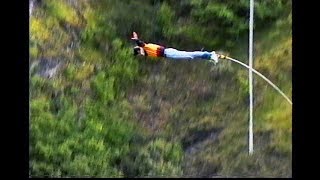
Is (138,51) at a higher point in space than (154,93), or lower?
higher

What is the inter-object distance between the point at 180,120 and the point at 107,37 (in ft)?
0.92

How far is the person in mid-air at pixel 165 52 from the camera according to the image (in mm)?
2330

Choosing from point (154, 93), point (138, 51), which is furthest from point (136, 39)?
point (154, 93)

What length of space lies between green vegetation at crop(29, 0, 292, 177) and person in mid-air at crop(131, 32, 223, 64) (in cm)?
2

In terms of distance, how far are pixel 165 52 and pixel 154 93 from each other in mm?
108

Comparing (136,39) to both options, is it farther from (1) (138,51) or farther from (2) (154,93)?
(2) (154,93)

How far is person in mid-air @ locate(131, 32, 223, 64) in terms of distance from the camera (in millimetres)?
2330

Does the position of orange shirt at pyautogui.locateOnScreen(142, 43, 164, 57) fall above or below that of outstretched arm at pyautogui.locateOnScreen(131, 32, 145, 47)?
below

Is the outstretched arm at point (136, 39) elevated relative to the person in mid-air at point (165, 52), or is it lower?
elevated

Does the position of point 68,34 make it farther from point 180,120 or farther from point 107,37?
point 180,120

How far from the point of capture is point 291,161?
228 centimetres

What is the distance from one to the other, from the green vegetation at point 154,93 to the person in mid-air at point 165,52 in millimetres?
15

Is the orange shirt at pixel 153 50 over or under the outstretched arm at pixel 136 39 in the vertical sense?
under

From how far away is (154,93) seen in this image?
233cm
